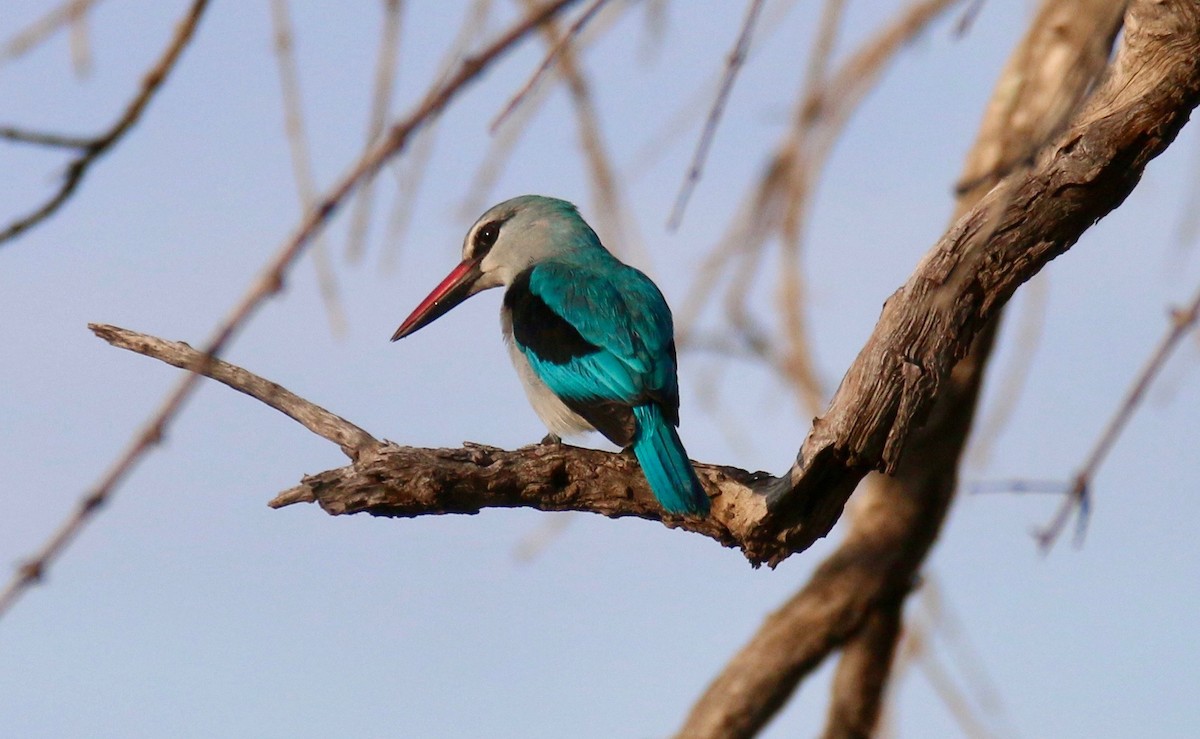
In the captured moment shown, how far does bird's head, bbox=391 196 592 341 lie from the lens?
18.0 feet

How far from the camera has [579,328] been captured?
452cm

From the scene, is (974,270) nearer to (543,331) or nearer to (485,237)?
(543,331)

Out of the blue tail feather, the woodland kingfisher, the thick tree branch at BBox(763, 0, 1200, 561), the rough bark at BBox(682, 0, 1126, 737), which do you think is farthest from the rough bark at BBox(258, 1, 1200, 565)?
the rough bark at BBox(682, 0, 1126, 737)

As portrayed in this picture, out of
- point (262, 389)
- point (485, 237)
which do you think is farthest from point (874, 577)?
point (262, 389)

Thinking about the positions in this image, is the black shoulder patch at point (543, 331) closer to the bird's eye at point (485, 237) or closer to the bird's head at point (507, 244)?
the bird's head at point (507, 244)

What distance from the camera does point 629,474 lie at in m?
3.74

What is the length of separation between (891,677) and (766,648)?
2.27ft

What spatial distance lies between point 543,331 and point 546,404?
260 millimetres

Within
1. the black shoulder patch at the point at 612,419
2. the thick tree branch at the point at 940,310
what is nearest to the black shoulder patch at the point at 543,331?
the black shoulder patch at the point at 612,419

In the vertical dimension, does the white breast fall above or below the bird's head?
below

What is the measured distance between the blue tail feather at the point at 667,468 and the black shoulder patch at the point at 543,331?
0.54 metres

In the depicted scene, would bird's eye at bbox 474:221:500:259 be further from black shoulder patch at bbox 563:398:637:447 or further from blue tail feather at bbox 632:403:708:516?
blue tail feather at bbox 632:403:708:516

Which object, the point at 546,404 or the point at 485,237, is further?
the point at 485,237

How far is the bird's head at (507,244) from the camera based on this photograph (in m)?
5.48
